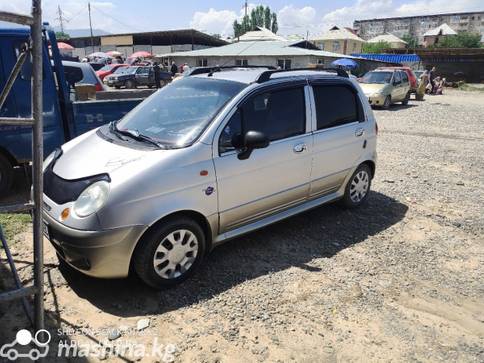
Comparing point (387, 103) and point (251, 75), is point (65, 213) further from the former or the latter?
point (387, 103)

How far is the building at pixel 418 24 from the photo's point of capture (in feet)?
273

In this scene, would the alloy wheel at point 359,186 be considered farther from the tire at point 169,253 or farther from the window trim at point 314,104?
the tire at point 169,253

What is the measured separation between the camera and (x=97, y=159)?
334 centimetres

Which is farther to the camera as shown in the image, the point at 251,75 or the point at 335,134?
the point at 335,134

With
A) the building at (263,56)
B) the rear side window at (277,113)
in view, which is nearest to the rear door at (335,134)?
the rear side window at (277,113)

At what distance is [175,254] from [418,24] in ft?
336

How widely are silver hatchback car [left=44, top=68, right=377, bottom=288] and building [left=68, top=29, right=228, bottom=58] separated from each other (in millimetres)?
50212

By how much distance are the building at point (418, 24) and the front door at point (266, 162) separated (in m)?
95.5

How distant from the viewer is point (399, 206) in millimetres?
5609

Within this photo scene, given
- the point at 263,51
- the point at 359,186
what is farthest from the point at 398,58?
the point at 359,186

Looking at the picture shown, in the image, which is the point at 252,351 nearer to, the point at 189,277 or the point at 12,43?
the point at 189,277

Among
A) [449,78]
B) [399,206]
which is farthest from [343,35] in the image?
[399,206]

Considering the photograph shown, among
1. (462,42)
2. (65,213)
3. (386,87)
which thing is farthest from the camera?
(462,42)

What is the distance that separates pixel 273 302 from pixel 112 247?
1.41m
